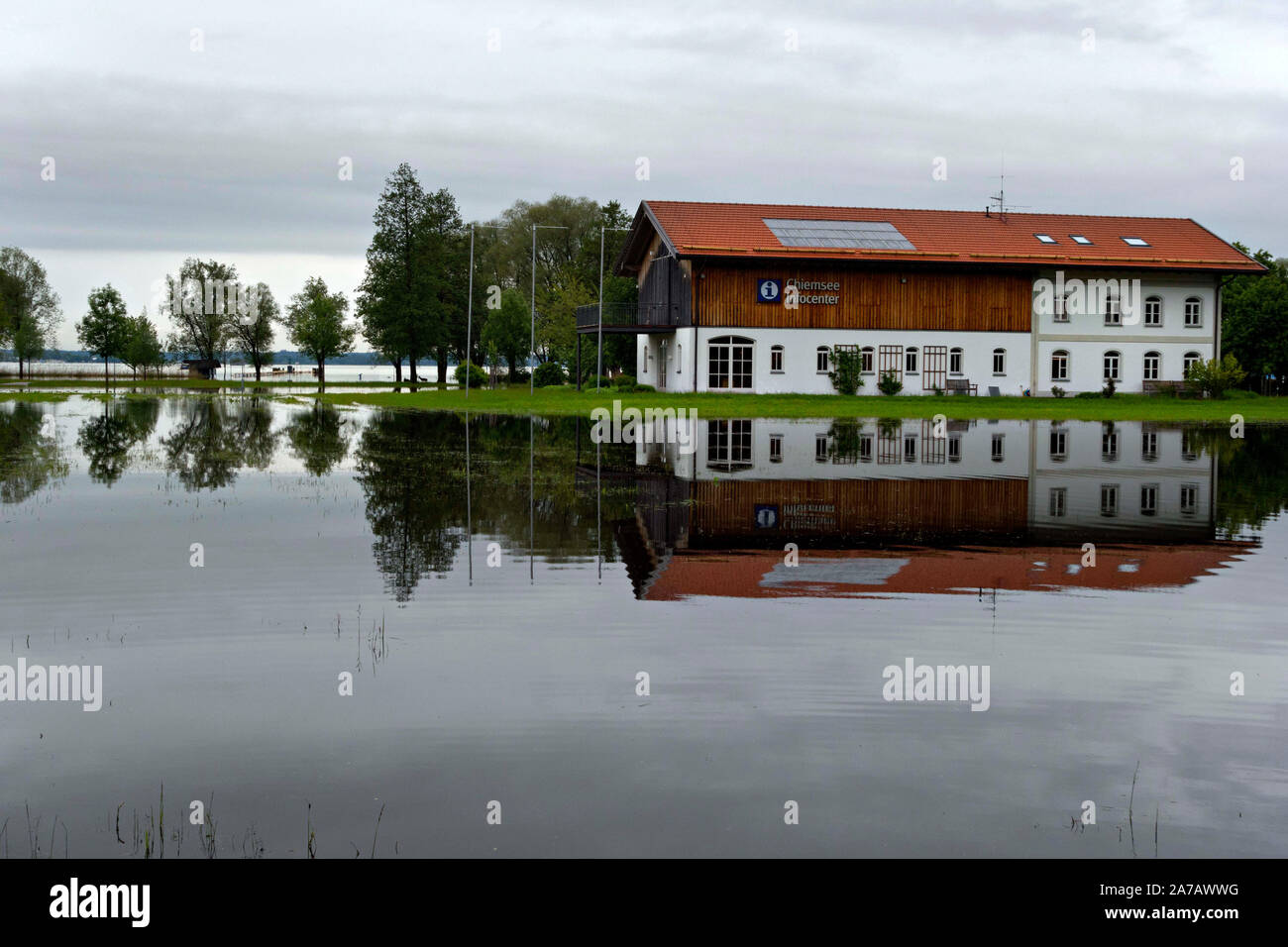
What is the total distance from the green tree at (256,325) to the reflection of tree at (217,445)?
6187 cm

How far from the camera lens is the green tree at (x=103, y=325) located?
82000 mm

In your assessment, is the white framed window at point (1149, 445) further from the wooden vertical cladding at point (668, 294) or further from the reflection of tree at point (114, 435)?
the wooden vertical cladding at point (668, 294)

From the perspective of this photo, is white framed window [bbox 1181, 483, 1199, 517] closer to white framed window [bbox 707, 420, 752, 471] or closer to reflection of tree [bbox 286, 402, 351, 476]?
white framed window [bbox 707, 420, 752, 471]

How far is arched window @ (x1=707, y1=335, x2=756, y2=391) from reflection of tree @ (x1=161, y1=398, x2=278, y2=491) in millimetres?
19605

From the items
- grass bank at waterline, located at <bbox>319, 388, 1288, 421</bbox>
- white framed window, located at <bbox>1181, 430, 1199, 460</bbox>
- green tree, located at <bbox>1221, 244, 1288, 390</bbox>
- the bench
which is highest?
green tree, located at <bbox>1221, 244, 1288, 390</bbox>

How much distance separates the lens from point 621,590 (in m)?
12.1

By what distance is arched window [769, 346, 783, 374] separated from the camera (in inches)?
2333

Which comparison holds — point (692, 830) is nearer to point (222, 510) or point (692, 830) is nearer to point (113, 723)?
point (113, 723)

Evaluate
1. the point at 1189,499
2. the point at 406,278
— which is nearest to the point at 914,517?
the point at 1189,499

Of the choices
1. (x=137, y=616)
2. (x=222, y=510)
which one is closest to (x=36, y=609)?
(x=137, y=616)

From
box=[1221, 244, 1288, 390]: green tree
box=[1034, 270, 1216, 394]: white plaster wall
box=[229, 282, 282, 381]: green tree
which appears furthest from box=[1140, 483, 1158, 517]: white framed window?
box=[229, 282, 282, 381]: green tree

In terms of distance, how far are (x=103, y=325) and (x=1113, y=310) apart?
5966 cm

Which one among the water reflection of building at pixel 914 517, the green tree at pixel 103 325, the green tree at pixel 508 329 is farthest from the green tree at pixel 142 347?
the water reflection of building at pixel 914 517

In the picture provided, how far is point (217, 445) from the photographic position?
3120 cm
